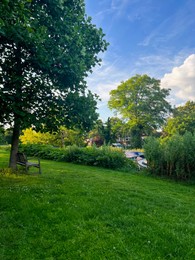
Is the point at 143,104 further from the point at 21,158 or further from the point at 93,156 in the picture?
the point at 21,158

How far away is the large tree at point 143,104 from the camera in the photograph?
114 ft

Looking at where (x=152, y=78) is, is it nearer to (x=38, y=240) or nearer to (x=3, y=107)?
(x=3, y=107)

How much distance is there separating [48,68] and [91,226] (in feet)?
17.0

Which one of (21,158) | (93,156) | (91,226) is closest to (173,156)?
(93,156)

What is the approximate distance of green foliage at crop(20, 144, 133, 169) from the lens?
13117 mm

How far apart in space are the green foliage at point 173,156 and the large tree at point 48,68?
4066 mm

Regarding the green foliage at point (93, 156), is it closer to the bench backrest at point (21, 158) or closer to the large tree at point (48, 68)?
the bench backrest at point (21, 158)

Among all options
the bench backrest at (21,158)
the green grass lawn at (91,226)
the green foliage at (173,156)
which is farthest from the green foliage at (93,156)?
the green grass lawn at (91,226)

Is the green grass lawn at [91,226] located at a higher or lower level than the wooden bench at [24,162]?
lower

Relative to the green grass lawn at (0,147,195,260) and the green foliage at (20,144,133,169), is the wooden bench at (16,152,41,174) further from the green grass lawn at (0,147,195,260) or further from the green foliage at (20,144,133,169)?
the green foliage at (20,144,133,169)

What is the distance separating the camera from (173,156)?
31.7 feet

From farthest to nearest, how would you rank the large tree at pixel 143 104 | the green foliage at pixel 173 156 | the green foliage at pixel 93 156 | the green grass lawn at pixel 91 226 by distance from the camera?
the large tree at pixel 143 104
the green foliage at pixel 93 156
the green foliage at pixel 173 156
the green grass lawn at pixel 91 226

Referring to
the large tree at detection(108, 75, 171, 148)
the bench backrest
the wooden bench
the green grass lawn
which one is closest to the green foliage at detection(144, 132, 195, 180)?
the green grass lawn

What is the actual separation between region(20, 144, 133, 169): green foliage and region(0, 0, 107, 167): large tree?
17.9 feet
